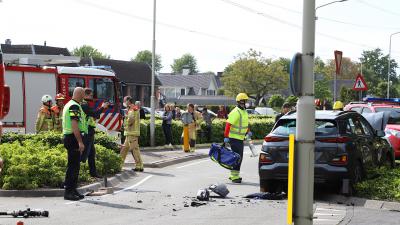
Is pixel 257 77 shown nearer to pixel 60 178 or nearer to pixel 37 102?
pixel 37 102

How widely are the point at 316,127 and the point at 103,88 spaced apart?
12.6 metres

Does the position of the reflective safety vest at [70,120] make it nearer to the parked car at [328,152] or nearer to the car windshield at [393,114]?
the parked car at [328,152]

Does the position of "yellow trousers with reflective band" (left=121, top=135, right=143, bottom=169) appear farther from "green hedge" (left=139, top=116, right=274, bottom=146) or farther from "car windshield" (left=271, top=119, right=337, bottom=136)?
"green hedge" (left=139, top=116, right=274, bottom=146)

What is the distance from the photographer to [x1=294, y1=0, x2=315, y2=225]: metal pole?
621 cm

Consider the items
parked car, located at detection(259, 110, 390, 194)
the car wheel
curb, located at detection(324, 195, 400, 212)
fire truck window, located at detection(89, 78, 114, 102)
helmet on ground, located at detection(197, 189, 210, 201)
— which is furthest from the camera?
fire truck window, located at detection(89, 78, 114, 102)

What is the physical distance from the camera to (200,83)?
10794 centimetres

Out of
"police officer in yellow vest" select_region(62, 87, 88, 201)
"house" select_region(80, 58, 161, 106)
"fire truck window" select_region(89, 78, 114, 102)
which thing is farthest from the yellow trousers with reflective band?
"house" select_region(80, 58, 161, 106)

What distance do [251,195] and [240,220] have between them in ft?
8.26

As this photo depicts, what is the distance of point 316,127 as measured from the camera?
1235 cm

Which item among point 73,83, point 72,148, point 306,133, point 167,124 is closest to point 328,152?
point 72,148

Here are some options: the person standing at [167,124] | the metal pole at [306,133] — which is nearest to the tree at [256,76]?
the person standing at [167,124]

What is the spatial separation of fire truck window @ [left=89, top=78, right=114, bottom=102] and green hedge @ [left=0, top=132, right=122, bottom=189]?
700cm

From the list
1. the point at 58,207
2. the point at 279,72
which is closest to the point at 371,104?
the point at 58,207

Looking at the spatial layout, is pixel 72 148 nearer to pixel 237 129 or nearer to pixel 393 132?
pixel 237 129
